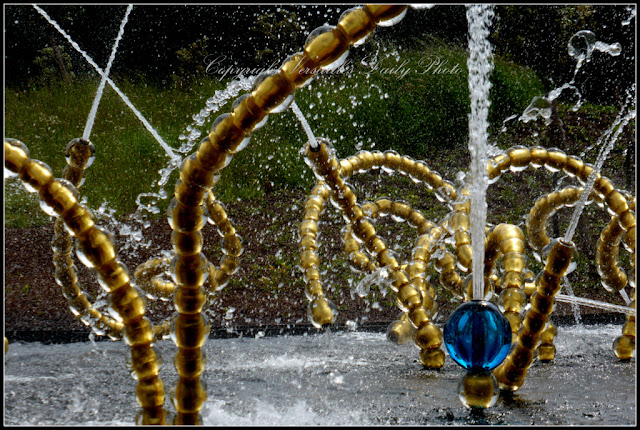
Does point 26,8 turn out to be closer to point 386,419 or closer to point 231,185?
point 231,185

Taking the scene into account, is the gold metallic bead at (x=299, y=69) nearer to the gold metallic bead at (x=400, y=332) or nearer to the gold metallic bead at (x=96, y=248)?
the gold metallic bead at (x=96, y=248)

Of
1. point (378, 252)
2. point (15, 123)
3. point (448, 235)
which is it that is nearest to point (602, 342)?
point (448, 235)

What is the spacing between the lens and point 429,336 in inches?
61.4

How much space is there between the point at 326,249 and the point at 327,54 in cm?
437

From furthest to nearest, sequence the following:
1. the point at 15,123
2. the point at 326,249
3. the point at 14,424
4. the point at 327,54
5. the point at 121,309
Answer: the point at 15,123 → the point at 326,249 → the point at 14,424 → the point at 121,309 → the point at 327,54

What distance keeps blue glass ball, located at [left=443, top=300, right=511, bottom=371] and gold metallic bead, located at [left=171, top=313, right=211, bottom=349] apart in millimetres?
470

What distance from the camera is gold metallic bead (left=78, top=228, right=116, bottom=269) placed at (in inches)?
36.6

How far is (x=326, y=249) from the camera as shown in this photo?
16.9 ft

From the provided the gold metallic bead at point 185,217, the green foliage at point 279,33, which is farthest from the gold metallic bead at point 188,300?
the green foliage at point 279,33

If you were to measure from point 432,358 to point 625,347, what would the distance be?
63 cm

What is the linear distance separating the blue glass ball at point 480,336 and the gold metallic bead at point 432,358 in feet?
1.71

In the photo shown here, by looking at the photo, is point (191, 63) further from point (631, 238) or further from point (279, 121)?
point (631, 238)

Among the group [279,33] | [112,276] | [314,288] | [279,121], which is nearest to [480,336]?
[112,276]

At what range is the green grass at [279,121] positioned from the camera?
5.87 m
